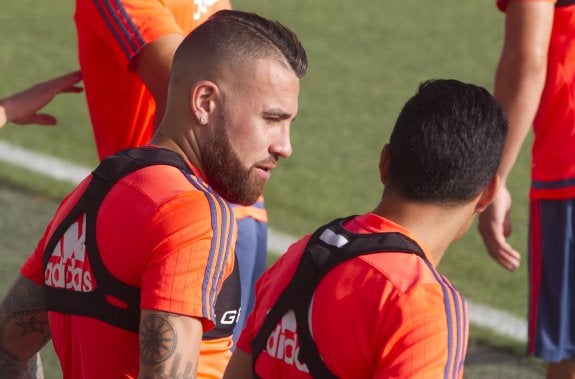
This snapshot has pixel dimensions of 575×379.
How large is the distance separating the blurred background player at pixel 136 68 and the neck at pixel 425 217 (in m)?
1.21

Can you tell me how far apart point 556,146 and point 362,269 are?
6.37ft

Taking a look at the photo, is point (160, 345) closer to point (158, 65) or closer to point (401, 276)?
point (401, 276)

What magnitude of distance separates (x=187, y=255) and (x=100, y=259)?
258 mm

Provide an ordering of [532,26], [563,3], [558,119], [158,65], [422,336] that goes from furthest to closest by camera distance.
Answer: [558,119]
[563,3]
[532,26]
[158,65]
[422,336]

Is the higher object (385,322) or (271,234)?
(385,322)

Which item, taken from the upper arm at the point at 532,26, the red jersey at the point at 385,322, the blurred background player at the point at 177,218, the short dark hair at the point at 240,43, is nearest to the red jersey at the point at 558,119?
the upper arm at the point at 532,26

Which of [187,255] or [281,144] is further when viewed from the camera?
[281,144]

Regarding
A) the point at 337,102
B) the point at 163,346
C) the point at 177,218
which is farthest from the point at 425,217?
the point at 337,102

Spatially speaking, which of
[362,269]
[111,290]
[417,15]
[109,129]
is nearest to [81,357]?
[111,290]

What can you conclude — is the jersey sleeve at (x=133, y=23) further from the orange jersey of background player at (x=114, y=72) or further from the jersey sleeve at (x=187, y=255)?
the jersey sleeve at (x=187, y=255)

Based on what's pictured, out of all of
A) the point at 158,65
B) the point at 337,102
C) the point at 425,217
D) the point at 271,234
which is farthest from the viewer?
the point at 337,102

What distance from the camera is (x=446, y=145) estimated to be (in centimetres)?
298

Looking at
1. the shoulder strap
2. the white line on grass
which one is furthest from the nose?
the white line on grass

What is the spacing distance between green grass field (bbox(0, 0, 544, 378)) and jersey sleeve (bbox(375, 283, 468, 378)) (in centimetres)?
299
